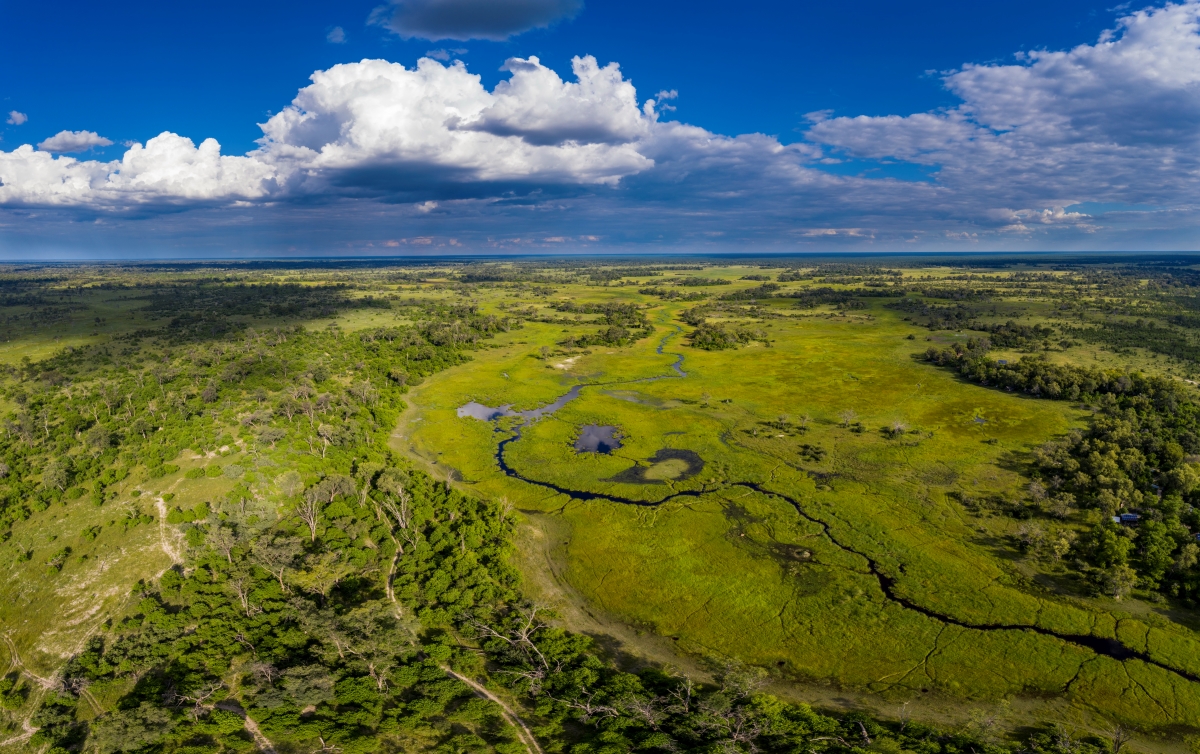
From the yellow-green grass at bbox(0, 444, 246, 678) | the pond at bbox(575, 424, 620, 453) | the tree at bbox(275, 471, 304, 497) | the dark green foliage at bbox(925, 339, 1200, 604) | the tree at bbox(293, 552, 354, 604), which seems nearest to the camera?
the yellow-green grass at bbox(0, 444, 246, 678)

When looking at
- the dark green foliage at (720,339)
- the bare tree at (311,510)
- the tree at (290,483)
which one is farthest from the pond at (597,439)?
the dark green foliage at (720,339)

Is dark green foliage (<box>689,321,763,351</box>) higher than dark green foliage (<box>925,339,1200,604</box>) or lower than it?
higher

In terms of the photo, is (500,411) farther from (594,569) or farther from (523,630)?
(523,630)

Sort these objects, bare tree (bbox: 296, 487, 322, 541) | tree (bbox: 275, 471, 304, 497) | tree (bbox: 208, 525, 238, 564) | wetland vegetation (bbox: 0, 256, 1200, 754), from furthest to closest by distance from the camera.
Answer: tree (bbox: 275, 471, 304, 497)
bare tree (bbox: 296, 487, 322, 541)
tree (bbox: 208, 525, 238, 564)
wetland vegetation (bbox: 0, 256, 1200, 754)

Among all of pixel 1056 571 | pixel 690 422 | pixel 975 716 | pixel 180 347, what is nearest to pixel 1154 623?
pixel 1056 571

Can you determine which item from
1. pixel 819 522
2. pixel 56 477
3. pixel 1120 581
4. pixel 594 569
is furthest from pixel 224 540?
pixel 1120 581

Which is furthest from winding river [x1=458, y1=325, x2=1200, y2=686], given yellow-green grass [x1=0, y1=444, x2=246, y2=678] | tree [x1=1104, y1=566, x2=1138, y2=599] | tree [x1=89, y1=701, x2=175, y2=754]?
tree [x1=89, y1=701, x2=175, y2=754]

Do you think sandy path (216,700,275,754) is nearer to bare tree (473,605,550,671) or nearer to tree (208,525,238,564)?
bare tree (473,605,550,671)

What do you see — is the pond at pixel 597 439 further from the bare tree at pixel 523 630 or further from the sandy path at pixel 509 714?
the sandy path at pixel 509 714
